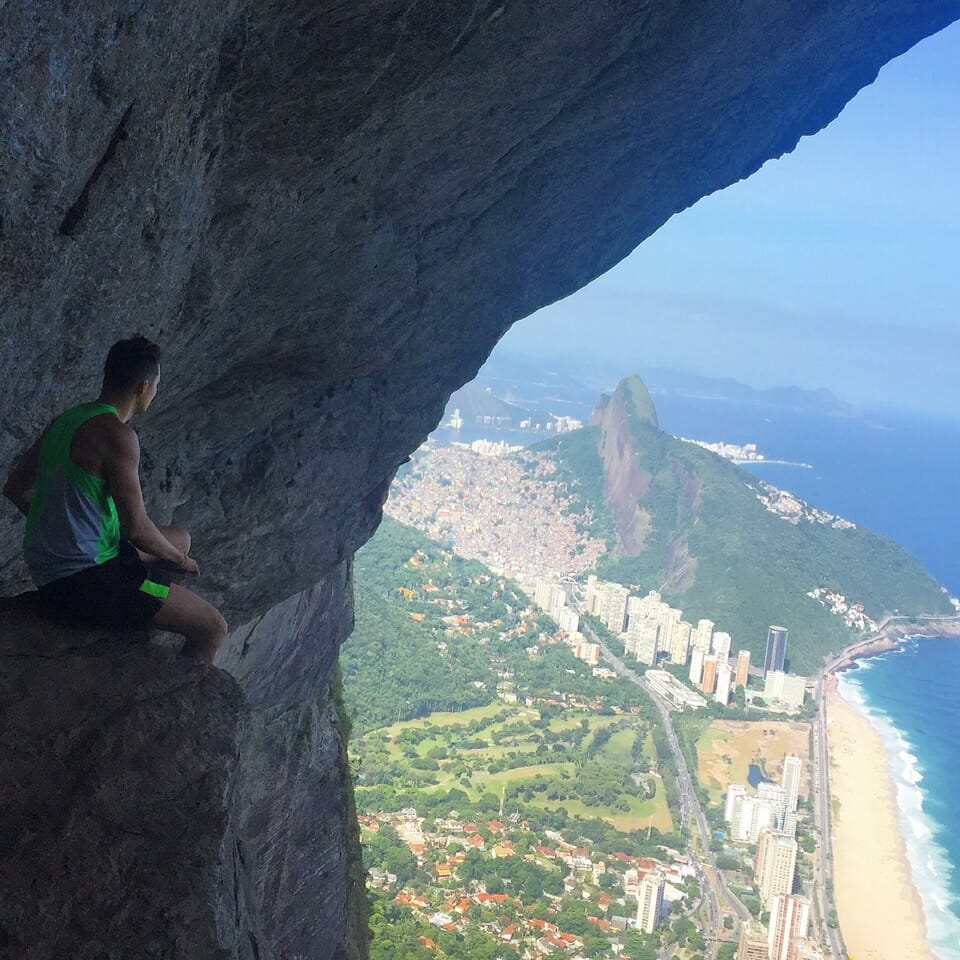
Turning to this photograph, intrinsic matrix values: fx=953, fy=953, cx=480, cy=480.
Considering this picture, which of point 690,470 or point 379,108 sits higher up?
point 690,470

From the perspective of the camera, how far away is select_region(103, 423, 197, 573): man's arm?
3709 millimetres

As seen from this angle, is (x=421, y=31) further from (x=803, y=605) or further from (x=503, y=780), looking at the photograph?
(x=803, y=605)

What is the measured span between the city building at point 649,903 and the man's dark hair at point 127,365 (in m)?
24.9

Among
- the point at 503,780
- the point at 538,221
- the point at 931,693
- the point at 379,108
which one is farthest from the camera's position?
the point at 931,693

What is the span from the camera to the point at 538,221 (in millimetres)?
8453

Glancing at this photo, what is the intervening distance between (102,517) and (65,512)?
15 cm

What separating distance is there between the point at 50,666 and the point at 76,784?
616 millimetres

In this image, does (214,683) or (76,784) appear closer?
(76,784)

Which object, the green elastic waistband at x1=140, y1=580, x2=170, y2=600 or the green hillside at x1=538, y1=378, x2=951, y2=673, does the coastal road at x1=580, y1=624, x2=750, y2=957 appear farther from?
the green elastic waistband at x1=140, y1=580, x2=170, y2=600

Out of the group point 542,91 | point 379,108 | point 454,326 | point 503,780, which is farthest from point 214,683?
point 503,780

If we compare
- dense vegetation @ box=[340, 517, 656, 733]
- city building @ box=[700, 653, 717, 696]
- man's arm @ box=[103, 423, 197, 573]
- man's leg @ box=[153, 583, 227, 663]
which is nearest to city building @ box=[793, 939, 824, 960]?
dense vegetation @ box=[340, 517, 656, 733]

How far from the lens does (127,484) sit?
3.75m

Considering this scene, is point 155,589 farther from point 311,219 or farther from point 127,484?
point 311,219

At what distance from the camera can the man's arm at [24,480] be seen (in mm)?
4055
